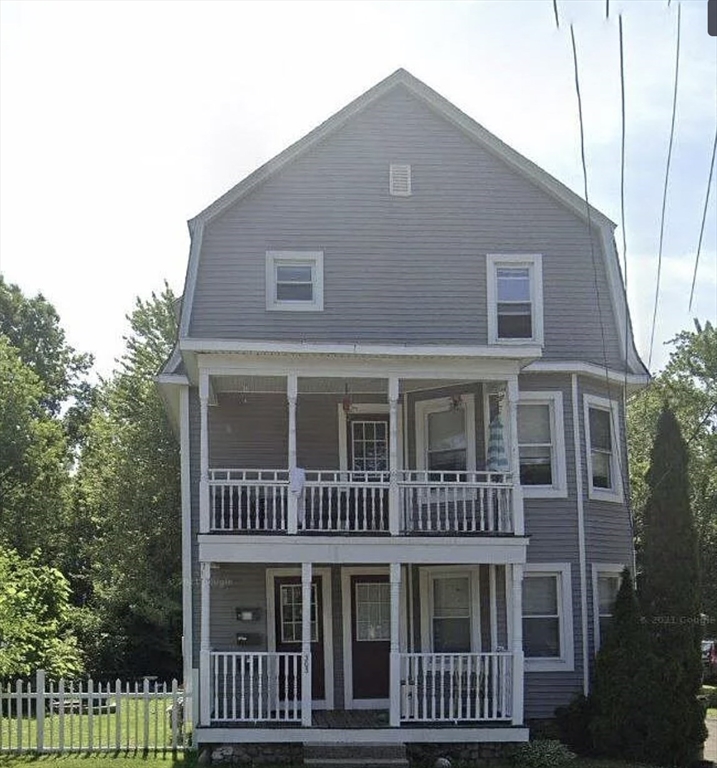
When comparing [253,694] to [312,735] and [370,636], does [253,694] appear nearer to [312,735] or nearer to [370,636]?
[312,735]

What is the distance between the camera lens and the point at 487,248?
61.2ft

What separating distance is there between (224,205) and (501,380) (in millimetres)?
5517

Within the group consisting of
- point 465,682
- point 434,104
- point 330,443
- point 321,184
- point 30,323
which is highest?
point 30,323

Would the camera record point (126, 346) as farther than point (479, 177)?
Yes

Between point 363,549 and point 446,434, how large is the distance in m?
3.27

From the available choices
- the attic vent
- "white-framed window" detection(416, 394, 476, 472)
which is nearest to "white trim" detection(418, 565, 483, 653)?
"white-framed window" detection(416, 394, 476, 472)

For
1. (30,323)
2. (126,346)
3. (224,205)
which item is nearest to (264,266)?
(224,205)

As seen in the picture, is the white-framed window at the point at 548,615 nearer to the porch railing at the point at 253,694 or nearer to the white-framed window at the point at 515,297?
the white-framed window at the point at 515,297

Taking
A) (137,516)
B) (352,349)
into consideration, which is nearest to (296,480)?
(352,349)

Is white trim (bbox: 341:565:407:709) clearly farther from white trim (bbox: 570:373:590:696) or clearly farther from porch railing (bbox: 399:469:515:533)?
white trim (bbox: 570:373:590:696)

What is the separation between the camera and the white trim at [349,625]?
17391mm

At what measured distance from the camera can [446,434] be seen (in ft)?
59.1

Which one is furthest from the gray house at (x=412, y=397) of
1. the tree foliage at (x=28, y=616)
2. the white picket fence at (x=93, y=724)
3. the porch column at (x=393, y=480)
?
the tree foliage at (x=28, y=616)

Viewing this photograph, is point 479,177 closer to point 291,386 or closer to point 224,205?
point 224,205
